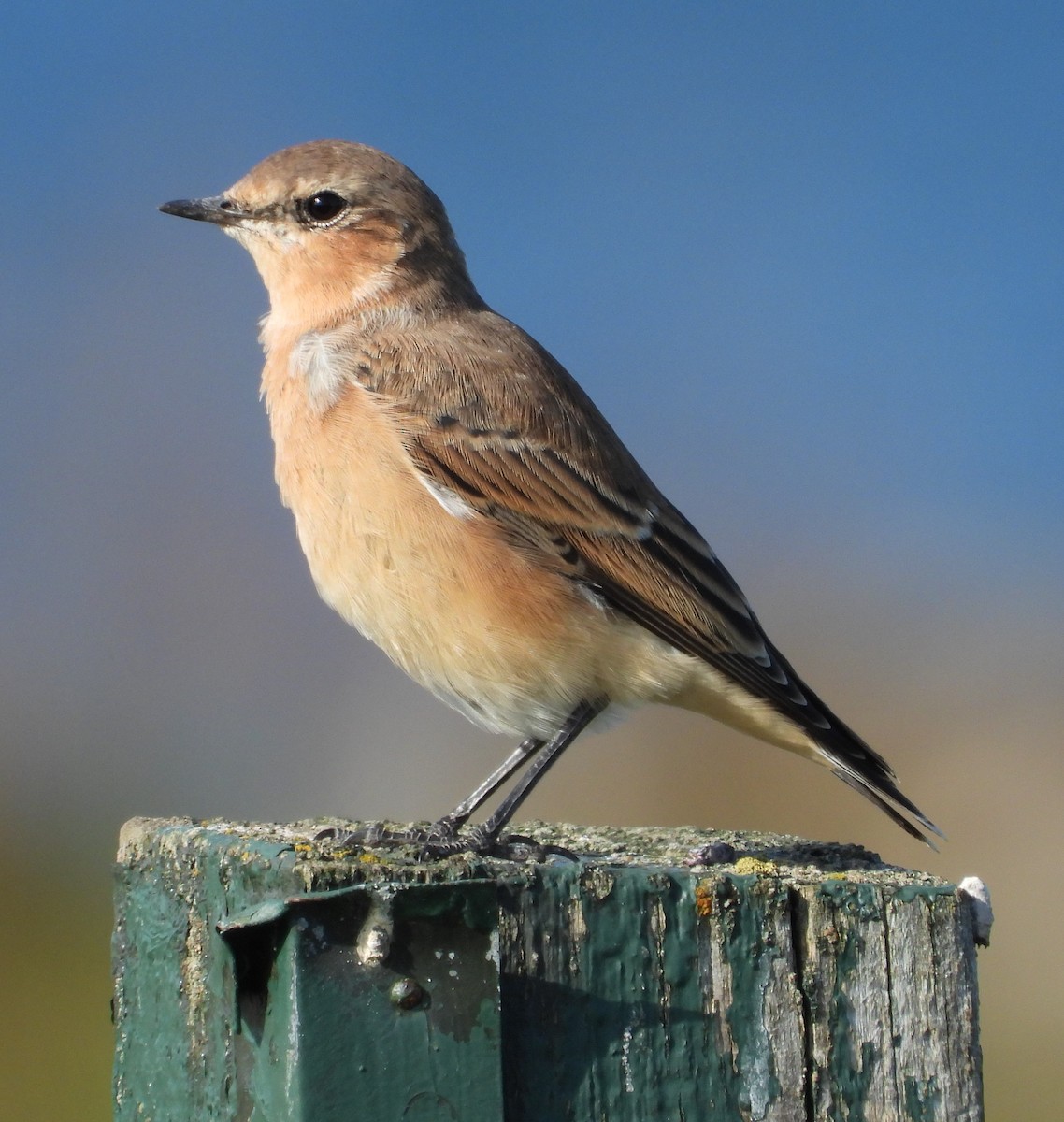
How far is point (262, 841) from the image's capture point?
3.17m

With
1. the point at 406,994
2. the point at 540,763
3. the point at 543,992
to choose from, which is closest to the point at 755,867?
the point at 543,992

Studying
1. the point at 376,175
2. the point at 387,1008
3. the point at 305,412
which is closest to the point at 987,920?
the point at 387,1008

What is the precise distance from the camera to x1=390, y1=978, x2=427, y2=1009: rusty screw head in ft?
8.77

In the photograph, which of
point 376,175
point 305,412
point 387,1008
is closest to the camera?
point 387,1008

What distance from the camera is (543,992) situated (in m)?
2.84

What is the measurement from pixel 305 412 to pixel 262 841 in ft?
7.64

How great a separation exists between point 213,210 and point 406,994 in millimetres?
4498

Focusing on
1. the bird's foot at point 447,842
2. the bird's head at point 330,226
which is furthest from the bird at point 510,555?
the bird's head at point 330,226

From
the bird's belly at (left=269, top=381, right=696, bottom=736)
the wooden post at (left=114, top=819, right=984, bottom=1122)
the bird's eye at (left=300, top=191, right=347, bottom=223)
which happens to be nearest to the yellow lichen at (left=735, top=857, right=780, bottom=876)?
the wooden post at (left=114, top=819, right=984, bottom=1122)

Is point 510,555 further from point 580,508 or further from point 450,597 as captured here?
point 580,508

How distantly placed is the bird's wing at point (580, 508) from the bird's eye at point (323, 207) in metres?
1.07

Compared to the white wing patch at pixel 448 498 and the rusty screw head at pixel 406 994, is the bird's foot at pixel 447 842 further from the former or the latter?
the white wing patch at pixel 448 498

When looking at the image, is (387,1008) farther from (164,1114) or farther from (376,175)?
(376,175)

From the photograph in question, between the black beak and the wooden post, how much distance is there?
12.1ft
